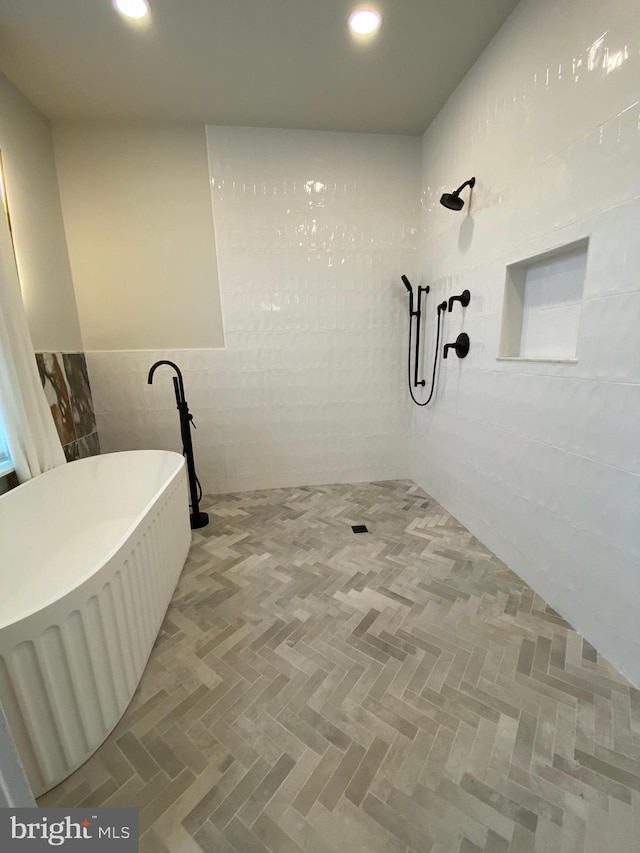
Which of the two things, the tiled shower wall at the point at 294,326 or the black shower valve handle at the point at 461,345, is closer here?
the black shower valve handle at the point at 461,345

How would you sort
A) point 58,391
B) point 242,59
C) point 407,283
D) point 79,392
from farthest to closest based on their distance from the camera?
point 407,283 < point 79,392 < point 58,391 < point 242,59

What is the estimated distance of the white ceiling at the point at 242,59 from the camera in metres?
1.72

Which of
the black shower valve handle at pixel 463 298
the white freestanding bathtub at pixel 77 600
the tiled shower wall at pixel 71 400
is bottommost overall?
the white freestanding bathtub at pixel 77 600

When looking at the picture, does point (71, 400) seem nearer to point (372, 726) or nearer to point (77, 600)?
point (77, 600)

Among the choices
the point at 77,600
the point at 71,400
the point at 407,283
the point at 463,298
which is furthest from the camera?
the point at 407,283

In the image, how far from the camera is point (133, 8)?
66.1 inches

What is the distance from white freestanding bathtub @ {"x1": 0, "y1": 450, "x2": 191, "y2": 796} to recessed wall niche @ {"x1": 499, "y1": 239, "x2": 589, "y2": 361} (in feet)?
6.87

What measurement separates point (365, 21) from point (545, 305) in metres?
1.81

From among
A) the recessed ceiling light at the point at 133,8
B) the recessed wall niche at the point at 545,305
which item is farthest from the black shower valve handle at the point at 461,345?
the recessed ceiling light at the point at 133,8

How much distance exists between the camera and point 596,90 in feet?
4.35

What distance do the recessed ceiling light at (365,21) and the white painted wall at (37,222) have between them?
2.15 metres

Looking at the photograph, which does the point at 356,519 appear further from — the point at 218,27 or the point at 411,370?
the point at 218,27

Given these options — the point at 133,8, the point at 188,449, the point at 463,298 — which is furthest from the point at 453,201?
the point at 188,449

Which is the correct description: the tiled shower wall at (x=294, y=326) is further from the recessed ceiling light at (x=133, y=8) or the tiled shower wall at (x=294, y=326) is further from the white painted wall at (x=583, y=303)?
the recessed ceiling light at (x=133, y=8)
